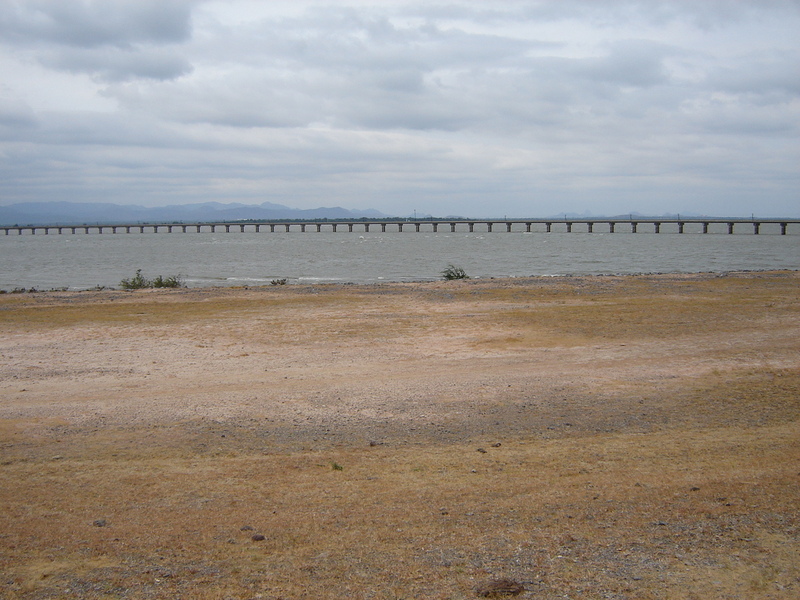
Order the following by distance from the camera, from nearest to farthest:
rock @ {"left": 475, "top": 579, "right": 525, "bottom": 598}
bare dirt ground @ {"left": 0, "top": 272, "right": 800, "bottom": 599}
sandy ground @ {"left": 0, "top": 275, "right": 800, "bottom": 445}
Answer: rock @ {"left": 475, "top": 579, "right": 525, "bottom": 598} < bare dirt ground @ {"left": 0, "top": 272, "right": 800, "bottom": 599} < sandy ground @ {"left": 0, "top": 275, "right": 800, "bottom": 445}

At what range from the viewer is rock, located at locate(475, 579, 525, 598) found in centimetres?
432

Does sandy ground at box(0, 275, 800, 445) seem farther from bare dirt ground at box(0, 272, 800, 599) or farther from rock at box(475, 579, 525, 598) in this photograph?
rock at box(475, 579, 525, 598)

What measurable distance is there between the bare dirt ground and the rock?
0.08 metres

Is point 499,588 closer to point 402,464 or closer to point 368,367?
point 402,464

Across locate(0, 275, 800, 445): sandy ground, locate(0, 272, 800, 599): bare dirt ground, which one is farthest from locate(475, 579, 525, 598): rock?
locate(0, 275, 800, 445): sandy ground

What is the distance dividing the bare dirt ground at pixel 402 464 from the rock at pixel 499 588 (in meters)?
0.08

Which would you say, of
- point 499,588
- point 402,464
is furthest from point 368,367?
point 499,588

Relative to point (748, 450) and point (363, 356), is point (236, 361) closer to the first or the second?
point (363, 356)

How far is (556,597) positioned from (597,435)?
3.94 metres

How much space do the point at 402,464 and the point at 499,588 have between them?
2.72m

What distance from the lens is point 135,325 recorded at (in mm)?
17594

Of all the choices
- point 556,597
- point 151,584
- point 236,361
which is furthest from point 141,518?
point 236,361

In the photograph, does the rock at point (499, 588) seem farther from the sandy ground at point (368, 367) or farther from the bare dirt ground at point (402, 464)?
the sandy ground at point (368, 367)

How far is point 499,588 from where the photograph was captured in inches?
173
